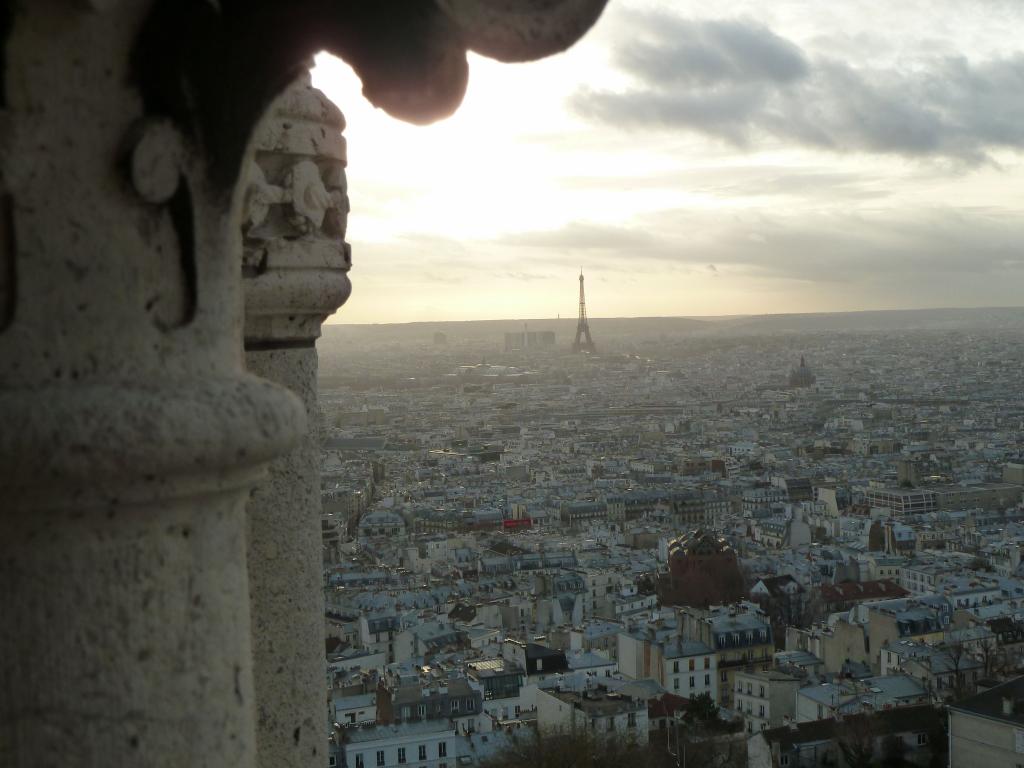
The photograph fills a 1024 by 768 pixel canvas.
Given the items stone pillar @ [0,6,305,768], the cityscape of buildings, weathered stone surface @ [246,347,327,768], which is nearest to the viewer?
stone pillar @ [0,6,305,768]

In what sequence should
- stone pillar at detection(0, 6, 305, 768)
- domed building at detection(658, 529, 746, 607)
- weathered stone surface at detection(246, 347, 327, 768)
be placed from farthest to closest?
domed building at detection(658, 529, 746, 607) → weathered stone surface at detection(246, 347, 327, 768) → stone pillar at detection(0, 6, 305, 768)

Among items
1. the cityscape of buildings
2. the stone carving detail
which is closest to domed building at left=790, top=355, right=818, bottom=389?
the cityscape of buildings

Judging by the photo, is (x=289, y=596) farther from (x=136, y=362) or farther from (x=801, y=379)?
(x=801, y=379)

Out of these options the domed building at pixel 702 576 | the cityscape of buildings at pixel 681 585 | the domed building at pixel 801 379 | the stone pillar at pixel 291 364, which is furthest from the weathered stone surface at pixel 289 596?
the domed building at pixel 801 379

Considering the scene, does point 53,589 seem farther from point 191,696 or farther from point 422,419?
point 422,419

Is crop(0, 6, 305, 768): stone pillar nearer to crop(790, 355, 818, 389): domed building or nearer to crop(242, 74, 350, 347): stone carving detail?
crop(242, 74, 350, 347): stone carving detail

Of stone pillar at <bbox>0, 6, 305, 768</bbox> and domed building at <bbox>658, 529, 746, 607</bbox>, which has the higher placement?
stone pillar at <bbox>0, 6, 305, 768</bbox>

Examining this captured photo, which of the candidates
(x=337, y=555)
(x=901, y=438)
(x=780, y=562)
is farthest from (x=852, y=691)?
(x=901, y=438)
